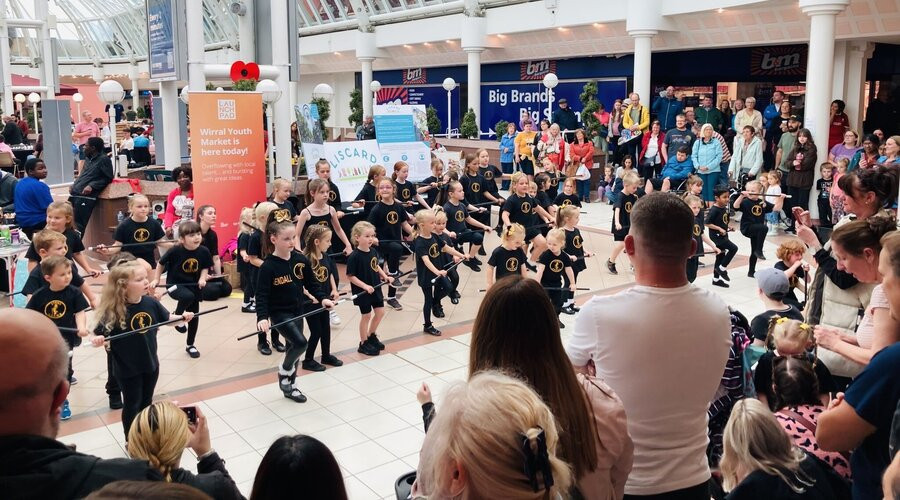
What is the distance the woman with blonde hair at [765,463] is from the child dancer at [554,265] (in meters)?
5.00

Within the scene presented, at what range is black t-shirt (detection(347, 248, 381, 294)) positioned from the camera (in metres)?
7.75

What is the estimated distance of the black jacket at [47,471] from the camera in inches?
72.8

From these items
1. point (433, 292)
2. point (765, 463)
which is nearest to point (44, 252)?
point (433, 292)

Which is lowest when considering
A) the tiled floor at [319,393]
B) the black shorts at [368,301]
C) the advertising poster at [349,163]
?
the tiled floor at [319,393]

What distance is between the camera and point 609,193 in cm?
1788

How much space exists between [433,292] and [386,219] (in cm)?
135

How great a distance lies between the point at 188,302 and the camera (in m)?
7.69

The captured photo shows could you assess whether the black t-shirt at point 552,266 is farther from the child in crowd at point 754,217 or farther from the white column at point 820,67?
the white column at point 820,67

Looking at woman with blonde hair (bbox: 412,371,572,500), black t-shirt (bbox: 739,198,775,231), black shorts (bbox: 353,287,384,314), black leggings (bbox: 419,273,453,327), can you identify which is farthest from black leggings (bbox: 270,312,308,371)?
black t-shirt (bbox: 739,198,775,231)

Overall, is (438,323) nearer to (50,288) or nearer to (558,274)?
(558,274)

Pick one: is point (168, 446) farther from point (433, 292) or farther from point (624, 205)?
point (624, 205)

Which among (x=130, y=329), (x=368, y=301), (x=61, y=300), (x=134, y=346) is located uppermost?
(x=61, y=300)

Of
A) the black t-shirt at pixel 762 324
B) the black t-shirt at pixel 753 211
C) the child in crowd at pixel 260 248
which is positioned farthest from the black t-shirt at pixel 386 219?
the black t-shirt at pixel 762 324

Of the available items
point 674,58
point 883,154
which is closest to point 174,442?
point 883,154
